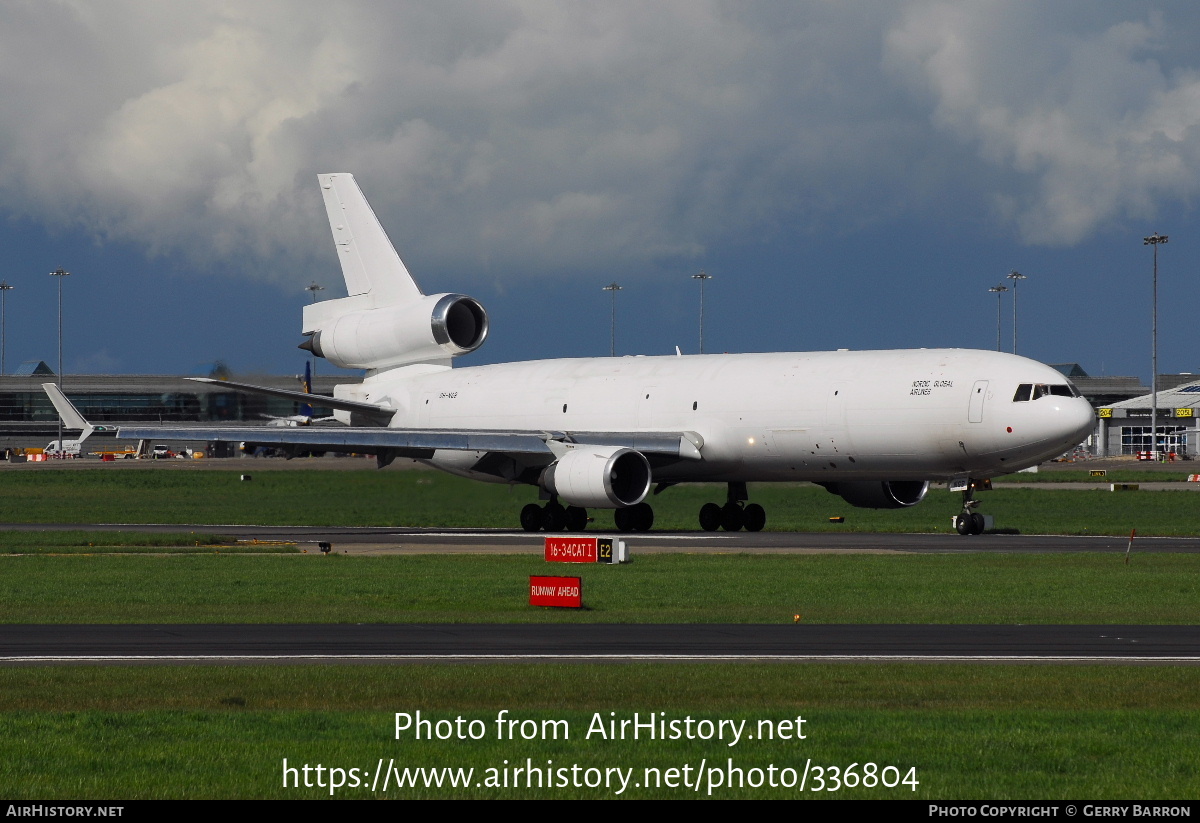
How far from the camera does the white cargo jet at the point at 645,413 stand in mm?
40344

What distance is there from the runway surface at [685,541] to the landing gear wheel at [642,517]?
400mm

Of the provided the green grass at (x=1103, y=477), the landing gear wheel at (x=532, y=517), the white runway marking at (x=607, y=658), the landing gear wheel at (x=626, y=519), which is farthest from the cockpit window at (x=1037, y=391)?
the green grass at (x=1103, y=477)

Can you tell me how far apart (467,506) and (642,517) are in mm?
5880

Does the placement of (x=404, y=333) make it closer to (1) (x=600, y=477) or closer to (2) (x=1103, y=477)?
(1) (x=600, y=477)

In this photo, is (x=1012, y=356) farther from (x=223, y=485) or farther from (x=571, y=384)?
(x=223, y=485)

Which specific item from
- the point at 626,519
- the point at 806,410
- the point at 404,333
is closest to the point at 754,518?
the point at 626,519

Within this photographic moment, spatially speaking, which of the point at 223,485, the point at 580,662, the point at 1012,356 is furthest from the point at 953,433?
the point at 223,485

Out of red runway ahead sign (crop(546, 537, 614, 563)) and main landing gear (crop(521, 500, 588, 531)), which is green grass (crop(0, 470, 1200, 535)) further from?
red runway ahead sign (crop(546, 537, 614, 563))

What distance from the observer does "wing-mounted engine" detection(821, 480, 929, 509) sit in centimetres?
4681

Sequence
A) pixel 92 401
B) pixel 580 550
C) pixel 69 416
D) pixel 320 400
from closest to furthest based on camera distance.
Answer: pixel 580 550 < pixel 69 416 < pixel 320 400 < pixel 92 401

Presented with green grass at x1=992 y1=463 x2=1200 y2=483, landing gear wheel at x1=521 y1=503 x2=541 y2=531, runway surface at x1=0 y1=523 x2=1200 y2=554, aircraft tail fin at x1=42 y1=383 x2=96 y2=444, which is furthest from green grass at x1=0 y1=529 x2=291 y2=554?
green grass at x1=992 y1=463 x2=1200 y2=483

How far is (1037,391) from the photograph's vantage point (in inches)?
1559

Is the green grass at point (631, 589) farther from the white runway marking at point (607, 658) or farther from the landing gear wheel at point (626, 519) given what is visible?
the landing gear wheel at point (626, 519)

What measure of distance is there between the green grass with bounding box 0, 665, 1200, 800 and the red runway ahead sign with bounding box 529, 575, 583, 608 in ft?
21.5
